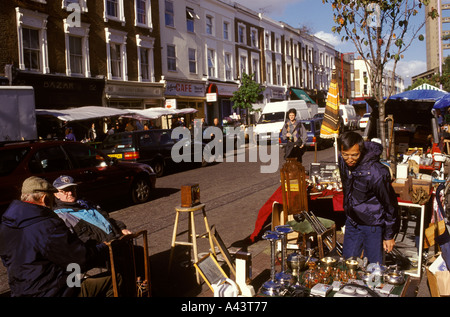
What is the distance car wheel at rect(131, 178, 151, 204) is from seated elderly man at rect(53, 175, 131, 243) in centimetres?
536

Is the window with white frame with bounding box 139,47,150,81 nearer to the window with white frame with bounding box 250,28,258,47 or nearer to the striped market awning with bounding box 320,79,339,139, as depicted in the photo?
the window with white frame with bounding box 250,28,258,47

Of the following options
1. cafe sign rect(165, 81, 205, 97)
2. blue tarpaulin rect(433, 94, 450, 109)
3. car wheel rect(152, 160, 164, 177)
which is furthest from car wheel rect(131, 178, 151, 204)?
cafe sign rect(165, 81, 205, 97)

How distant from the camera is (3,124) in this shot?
1324 centimetres

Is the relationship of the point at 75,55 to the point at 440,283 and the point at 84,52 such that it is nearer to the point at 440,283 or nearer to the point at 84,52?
the point at 84,52

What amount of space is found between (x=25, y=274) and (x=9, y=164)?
5.14 m

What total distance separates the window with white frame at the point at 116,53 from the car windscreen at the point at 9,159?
16.1 meters

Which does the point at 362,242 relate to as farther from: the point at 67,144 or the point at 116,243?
the point at 67,144

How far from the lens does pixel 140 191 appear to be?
1047cm

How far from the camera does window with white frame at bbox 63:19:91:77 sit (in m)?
21.0

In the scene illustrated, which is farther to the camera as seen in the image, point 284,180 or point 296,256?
point 284,180

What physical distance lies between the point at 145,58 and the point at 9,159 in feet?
64.6

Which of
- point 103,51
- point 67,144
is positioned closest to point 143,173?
point 67,144

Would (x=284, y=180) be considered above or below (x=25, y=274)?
above

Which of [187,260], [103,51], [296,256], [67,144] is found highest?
[103,51]
